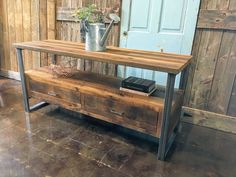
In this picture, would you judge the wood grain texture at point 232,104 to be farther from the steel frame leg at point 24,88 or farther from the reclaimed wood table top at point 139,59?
the steel frame leg at point 24,88

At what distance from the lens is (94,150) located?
1808mm

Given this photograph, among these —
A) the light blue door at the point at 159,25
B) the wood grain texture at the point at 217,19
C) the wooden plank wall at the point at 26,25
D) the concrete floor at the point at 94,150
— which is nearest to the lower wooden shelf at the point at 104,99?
the concrete floor at the point at 94,150

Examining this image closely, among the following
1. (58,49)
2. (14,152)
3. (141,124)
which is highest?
(58,49)

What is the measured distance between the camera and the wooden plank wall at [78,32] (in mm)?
2568

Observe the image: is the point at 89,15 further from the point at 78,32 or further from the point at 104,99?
the point at 78,32

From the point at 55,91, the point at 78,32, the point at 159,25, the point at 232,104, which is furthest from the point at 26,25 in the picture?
the point at 232,104

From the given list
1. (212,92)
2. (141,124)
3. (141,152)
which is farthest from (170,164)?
(212,92)

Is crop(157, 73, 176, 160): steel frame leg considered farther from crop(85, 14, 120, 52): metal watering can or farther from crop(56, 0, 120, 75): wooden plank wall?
crop(56, 0, 120, 75): wooden plank wall

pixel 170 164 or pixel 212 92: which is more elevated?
pixel 212 92

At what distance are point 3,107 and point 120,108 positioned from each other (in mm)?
1627

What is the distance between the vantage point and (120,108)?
1771mm

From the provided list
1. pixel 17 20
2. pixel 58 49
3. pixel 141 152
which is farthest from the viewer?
pixel 17 20

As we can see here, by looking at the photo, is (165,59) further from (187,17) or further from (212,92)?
(212,92)

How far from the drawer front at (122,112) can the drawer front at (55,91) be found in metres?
0.13
